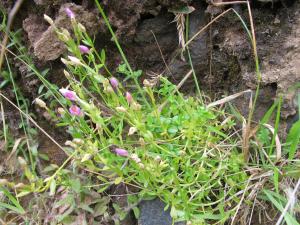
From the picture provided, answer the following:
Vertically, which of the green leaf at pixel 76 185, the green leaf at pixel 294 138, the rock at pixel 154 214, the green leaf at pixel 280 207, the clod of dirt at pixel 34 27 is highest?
the clod of dirt at pixel 34 27

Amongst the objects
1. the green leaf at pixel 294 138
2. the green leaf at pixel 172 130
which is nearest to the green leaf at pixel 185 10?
the green leaf at pixel 172 130

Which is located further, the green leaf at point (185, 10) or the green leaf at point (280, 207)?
the green leaf at point (185, 10)

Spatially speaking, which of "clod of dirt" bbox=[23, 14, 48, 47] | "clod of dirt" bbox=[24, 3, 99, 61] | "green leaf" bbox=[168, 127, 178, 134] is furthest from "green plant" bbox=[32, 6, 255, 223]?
"clod of dirt" bbox=[23, 14, 48, 47]

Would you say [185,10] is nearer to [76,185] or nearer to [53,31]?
[53,31]

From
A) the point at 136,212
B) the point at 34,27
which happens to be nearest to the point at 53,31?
the point at 34,27

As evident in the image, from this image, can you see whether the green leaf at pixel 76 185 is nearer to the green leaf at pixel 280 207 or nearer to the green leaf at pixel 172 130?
the green leaf at pixel 172 130
